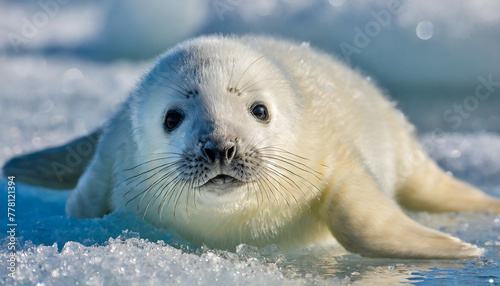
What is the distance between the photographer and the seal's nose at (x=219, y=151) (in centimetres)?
214

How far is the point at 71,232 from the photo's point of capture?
257 centimetres

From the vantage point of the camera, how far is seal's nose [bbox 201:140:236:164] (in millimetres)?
2141

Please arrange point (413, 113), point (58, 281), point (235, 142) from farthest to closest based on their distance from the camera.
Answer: point (413, 113) < point (235, 142) < point (58, 281)

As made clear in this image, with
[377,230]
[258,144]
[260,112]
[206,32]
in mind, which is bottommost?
[377,230]

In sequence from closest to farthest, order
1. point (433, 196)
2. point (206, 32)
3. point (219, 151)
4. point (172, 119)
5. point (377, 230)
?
point (219, 151) → point (172, 119) → point (377, 230) → point (433, 196) → point (206, 32)

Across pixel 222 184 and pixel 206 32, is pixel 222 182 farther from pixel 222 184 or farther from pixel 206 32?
pixel 206 32

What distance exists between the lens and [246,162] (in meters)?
2.24

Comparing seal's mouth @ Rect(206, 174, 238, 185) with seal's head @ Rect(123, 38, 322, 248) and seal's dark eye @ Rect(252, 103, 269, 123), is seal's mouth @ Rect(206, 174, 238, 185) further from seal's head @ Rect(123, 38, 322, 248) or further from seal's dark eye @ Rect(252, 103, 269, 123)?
seal's dark eye @ Rect(252, 103, 269, 123)

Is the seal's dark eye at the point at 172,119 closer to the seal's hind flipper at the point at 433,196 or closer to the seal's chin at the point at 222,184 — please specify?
the seal's chin at the point at 222,184

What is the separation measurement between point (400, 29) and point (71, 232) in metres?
6.85

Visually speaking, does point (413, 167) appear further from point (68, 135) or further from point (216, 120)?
point (68, 135)

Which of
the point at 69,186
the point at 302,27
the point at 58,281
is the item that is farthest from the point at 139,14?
the point at 58,281

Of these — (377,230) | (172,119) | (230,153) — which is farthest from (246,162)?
(377,230)

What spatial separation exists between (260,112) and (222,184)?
0.40 meters
